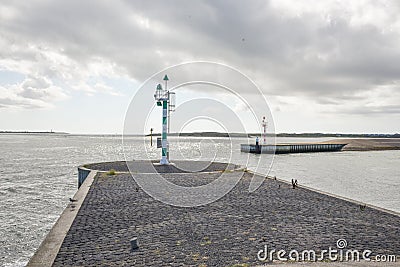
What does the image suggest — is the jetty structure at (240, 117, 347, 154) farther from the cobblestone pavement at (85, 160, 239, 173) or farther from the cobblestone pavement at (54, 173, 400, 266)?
the cobblestone pavement at (54, 173, 400, 266)

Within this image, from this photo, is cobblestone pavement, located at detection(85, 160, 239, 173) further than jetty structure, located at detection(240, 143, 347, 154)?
No

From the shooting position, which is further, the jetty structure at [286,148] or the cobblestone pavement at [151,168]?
the jetty structure at [286,148]

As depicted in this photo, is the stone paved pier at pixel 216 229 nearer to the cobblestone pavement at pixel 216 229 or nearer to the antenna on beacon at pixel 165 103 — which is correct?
the cobblestone pavement at pixel 216 229

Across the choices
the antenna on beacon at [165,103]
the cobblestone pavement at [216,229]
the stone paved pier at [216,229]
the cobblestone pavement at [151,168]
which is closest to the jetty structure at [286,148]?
the cobblestone pavement at [151,168]

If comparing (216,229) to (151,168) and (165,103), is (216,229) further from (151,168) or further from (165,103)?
(165,103)

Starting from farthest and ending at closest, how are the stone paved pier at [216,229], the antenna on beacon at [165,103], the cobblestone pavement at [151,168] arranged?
the antenna on beacon at [165,103]
the cobblestone pavement at [151,168]
the stone paved pier at [216,229]

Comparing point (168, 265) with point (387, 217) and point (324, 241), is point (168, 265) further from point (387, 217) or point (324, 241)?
point (387, 217)

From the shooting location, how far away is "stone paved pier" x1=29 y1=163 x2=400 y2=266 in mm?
6184

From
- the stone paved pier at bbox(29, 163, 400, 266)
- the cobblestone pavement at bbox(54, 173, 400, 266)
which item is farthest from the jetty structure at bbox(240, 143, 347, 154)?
the cobblestone pavement at bbox(54, 173, 400, 266)

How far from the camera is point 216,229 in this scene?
7906mm

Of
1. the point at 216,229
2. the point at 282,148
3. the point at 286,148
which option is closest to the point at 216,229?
the point at 216,229

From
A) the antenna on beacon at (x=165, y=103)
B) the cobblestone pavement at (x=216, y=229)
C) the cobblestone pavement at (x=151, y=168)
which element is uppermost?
the antenna on beacon at (x=165, y=103)

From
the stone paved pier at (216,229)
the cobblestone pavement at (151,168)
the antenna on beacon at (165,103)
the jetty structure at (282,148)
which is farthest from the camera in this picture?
the jetty structure at (282,148)

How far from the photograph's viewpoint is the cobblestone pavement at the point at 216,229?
6.19 meters
